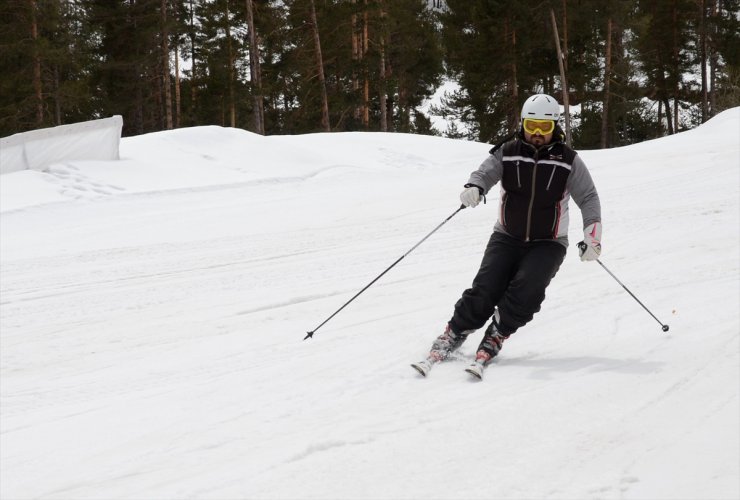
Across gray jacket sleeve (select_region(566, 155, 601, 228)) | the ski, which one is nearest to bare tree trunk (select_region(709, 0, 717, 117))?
gray jacket sleeve (select_region(566, 155, 601, 228))

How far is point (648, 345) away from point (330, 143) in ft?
37.7

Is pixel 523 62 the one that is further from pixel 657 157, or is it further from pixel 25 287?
pixel 25 287

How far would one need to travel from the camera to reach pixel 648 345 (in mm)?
4723

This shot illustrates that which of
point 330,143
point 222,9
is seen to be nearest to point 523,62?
point 222,9

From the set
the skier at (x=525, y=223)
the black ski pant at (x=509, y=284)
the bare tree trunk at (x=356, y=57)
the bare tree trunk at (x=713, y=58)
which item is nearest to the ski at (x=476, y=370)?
the skier at (x=525, y=223)

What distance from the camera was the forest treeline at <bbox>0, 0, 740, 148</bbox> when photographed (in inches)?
963

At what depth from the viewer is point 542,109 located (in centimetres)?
425

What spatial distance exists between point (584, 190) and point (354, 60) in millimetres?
22526

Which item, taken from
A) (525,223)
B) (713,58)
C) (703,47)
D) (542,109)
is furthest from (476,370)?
(713,58)

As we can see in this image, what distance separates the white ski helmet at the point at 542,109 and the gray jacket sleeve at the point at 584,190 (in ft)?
1.06

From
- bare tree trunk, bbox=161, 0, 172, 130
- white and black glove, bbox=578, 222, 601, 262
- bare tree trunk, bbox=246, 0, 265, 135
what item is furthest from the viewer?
bare tree trunk, bbox=161, 0, 172, 130

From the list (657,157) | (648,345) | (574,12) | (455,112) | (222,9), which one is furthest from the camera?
(455,112)

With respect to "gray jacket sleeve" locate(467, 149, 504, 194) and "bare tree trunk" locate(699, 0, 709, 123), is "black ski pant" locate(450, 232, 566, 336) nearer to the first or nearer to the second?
"gray jacket sleeve" locate(467, 149, 504, 194)

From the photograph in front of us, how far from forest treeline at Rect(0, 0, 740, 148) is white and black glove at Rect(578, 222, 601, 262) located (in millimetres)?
19600
